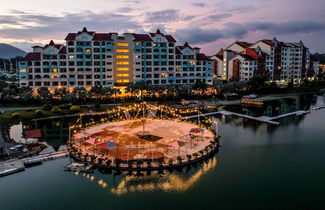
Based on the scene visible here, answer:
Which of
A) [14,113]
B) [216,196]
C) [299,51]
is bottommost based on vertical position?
[216,196]

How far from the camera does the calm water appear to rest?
1055 inches

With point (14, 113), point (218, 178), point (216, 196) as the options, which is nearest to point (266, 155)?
point (218, 178)

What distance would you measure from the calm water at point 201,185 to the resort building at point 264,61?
74.9 meters

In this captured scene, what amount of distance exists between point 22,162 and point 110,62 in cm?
5760

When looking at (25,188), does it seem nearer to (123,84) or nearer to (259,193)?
(259,193)

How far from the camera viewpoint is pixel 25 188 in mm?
29438

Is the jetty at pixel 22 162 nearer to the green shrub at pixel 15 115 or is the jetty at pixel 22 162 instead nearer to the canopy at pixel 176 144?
Result: the canopy at pixel 176 144

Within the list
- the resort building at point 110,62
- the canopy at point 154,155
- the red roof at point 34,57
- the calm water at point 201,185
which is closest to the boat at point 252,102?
the resort building at point 110,62

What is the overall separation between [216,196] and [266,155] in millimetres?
14071

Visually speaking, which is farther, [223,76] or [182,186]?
[223,76]

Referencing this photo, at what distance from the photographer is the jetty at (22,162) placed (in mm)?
32116

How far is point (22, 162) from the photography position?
112 feet

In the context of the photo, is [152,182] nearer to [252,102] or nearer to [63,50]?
[252,102]

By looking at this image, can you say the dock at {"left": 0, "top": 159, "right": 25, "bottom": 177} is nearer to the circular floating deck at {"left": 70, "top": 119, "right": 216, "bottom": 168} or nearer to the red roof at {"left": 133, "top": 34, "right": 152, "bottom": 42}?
the circular floating deck at {"left": 70, "top": 119, "right": 216, "bottom": 168}
